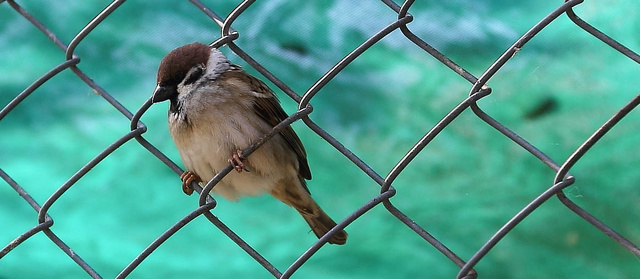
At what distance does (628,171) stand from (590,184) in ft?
0.39

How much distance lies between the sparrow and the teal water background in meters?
0.46

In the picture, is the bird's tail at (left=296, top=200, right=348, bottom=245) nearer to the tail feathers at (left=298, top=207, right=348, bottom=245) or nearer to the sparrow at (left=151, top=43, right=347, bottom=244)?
the tail feathers at (left=298, top=207, right=348, bottom=245)

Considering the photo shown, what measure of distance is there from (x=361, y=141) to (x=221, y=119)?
0.70m

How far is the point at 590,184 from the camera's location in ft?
8.14

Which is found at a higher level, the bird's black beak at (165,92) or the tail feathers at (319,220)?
the bird's black beak at (165,92)

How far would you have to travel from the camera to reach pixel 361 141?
270 cm

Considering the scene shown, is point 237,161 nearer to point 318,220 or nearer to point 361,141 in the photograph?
point 318,220

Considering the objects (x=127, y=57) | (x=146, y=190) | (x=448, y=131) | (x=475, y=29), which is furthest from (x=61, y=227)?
(x=475, y=29)

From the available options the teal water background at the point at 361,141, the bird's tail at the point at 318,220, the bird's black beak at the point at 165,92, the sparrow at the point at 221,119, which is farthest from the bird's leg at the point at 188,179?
the teal water background at the point at 361,141

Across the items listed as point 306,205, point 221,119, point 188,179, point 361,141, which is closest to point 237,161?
point 221,119

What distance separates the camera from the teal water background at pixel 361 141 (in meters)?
2.49

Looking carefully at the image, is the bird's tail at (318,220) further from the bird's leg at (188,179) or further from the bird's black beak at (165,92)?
the bird's black beak at (165,92)

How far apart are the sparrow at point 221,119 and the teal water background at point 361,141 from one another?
460 millimetres

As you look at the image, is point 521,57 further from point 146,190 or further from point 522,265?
point 146,190
